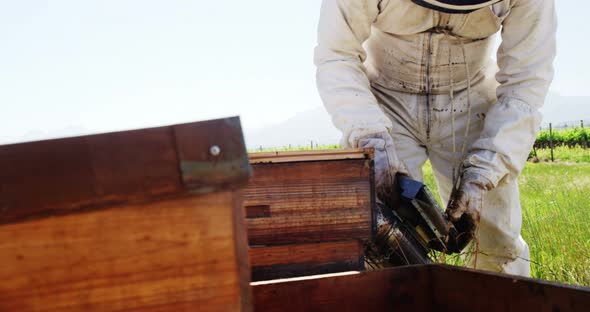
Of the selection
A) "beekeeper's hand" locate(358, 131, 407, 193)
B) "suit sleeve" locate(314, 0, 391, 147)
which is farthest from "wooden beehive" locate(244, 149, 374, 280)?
"suit sleeve" locate(314, 0, 391, 147)

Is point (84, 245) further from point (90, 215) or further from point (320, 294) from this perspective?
point (320, 294)

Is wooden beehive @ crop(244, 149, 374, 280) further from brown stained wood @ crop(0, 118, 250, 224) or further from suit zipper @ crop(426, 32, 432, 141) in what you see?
brown stained wood @ crop(0, 118, 250, 224)

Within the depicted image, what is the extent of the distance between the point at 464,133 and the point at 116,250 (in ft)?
7.66

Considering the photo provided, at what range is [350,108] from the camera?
256 centimetres

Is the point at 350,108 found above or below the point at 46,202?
below

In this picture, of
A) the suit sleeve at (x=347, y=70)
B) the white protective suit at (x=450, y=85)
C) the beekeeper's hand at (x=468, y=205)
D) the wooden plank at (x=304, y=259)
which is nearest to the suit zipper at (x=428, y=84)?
the white protective suit at (x=450, y=85)

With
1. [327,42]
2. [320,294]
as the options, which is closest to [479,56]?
[327,42]

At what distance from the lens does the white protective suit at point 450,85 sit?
256 centimetres

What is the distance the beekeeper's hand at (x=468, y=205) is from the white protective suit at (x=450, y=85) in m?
0.05

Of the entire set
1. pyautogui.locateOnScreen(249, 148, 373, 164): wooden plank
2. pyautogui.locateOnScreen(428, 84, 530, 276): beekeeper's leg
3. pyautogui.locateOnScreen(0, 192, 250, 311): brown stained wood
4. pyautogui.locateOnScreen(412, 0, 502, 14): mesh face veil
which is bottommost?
pyautogui.locateOnScreen(428, 84, 530, 276): beekeeper's leg

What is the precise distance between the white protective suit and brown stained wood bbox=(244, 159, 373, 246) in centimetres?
57

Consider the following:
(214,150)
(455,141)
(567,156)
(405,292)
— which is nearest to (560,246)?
(455,141)

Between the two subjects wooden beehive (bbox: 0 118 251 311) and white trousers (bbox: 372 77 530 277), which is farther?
white trousers (bbox: 372 77 530 277)

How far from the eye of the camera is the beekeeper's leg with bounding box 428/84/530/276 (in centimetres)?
289
